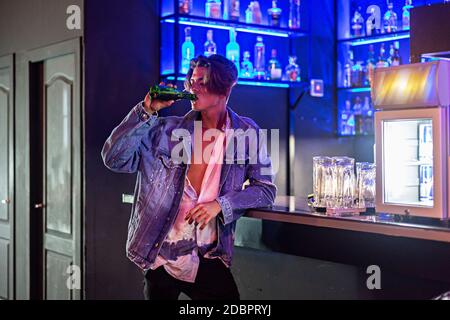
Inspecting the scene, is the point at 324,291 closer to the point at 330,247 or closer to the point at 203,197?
the point at 330,247

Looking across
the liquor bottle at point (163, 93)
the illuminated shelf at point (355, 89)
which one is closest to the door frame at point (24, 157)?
the liquor bottle at point (163, 93)

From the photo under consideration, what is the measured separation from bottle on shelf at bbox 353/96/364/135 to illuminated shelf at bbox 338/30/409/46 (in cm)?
47

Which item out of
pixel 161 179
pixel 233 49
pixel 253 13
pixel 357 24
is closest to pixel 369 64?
pixel 357 24

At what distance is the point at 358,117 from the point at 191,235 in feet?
10.3

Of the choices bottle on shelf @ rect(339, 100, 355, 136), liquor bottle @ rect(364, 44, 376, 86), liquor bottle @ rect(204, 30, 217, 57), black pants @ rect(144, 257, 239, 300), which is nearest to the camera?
black pants @ rect(144, 257, 239, 300)

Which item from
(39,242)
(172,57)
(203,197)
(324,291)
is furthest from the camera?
(39,242)

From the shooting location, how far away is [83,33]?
14.2 feet

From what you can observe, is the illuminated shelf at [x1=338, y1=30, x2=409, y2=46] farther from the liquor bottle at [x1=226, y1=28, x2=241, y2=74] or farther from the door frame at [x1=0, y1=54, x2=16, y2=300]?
the door frame at [x1=0, y1=54, x2=16, y2=300]

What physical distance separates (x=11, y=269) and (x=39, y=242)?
1.38 ft

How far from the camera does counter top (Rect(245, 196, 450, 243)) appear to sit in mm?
2420

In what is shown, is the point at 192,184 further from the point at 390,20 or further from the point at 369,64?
the point at 369,64

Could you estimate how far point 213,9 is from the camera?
4.75 meters

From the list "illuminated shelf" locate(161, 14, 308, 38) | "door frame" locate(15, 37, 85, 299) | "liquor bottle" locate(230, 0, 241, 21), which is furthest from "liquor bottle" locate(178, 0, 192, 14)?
"door frame" locate(15, 37, 85, 299)

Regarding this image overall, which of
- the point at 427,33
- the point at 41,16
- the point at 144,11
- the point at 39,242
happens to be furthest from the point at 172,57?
the point at 427,33
